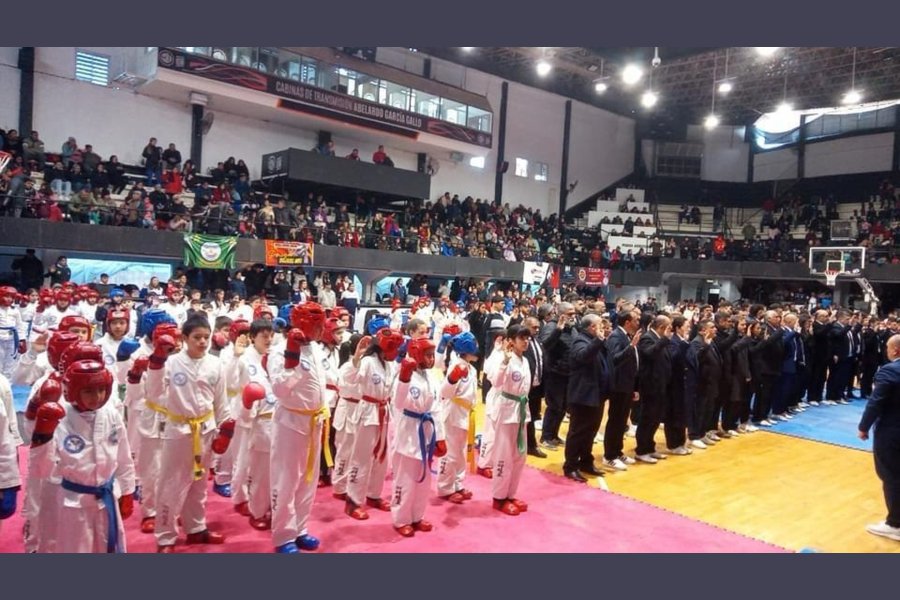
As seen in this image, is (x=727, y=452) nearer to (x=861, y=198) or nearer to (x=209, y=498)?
(x=209, y=498)

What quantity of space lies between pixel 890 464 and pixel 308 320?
4904mm

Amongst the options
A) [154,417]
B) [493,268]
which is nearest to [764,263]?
[493,268]

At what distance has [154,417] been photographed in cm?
406

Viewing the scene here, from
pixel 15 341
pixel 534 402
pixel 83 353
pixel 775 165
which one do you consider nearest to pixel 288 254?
pixel 15 341

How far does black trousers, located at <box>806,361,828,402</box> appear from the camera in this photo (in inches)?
425

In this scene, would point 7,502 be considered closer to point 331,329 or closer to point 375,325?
point 331,329

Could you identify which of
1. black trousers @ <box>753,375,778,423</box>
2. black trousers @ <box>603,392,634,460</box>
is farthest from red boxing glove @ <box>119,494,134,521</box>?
black trousers @ <box>753,375,778,423</box>

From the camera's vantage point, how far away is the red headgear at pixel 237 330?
523 centimetres

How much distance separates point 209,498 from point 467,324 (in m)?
7.83

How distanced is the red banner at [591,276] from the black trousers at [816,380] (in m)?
10.5

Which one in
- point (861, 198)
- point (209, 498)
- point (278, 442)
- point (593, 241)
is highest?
point (861, 198)

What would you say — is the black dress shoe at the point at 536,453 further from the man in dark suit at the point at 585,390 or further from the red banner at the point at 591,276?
the red banner at the point at 591,276

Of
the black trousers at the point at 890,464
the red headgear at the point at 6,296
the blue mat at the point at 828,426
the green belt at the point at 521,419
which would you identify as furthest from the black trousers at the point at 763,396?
the red headgear at the point at 6,296

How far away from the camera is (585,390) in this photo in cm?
587
